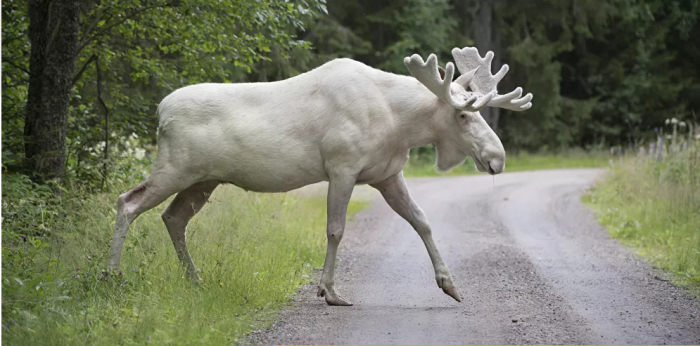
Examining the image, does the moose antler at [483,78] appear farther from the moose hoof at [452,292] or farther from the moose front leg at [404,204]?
the moose hoof at [452,292]

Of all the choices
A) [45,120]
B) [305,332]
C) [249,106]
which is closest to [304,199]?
[45,120]

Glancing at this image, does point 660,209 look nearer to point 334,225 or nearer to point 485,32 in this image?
point 334,225

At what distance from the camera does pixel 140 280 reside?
6.64m

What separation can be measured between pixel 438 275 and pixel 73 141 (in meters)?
5.50

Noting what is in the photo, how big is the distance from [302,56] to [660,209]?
9.18 m

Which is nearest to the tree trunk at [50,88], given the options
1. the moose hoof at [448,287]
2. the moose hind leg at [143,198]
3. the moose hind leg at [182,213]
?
the moose hind leg at [182,213]

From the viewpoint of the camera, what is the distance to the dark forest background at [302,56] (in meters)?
9.48

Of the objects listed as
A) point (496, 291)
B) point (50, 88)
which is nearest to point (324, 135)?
point (496, 291)

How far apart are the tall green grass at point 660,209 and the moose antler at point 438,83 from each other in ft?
9.81

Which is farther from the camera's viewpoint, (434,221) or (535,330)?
(434,221)

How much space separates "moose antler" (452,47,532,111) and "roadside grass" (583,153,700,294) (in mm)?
2551

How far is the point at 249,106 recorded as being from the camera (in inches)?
280

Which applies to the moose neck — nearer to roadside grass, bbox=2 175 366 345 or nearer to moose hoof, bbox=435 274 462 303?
moose hoof, bbox=435 274 462 303

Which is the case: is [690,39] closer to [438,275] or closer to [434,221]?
[434,221]
